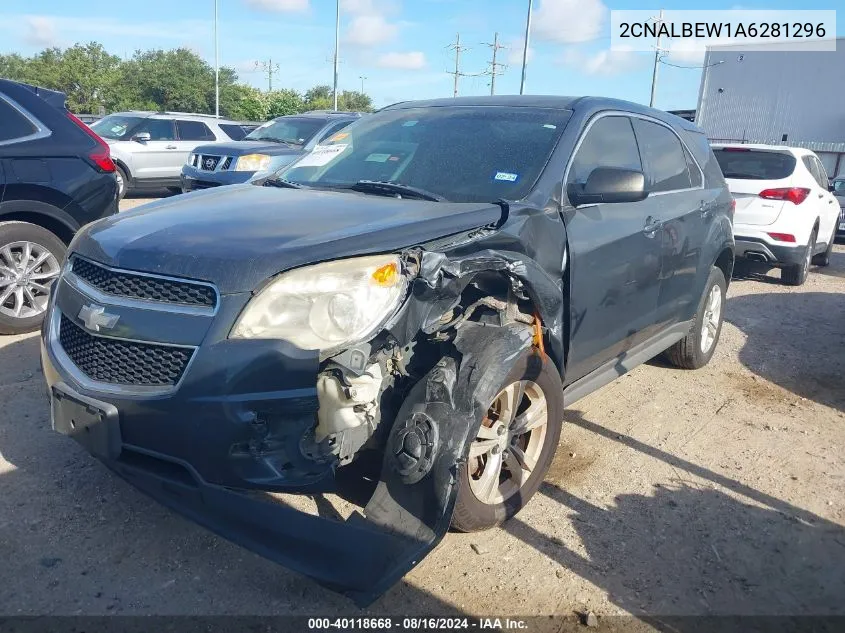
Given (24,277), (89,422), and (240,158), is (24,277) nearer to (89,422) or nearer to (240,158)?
(89,422)

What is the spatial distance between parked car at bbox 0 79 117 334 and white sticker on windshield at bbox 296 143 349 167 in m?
2.32

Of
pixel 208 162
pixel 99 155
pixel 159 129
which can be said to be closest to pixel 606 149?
Answer: pixel 99 155

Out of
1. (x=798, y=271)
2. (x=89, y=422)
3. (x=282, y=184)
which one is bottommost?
(x=798, y=271)

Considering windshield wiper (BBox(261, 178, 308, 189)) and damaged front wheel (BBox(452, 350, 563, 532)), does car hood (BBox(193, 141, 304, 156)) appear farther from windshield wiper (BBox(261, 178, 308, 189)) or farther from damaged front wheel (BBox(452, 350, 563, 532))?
damaged front wheel (BBox(452, 350, 563, 532))

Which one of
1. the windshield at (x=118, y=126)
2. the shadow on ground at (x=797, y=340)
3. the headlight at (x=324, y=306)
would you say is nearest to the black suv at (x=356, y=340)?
the headlight at (x=324, y=306)

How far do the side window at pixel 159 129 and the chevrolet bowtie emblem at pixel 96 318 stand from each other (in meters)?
12.2

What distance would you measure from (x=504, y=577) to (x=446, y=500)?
55 cm

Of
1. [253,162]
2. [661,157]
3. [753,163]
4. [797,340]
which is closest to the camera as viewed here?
[661,157]

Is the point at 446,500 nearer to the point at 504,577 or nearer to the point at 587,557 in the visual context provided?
the point at 504,577

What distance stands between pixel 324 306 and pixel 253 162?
8493mm

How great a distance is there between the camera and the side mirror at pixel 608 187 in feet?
11.3

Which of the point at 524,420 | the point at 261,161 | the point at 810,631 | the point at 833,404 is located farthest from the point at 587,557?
the point at 261,161

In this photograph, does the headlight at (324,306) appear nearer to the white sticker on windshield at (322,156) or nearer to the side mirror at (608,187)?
the side mirror at (608,187)

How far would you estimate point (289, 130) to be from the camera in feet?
40.2
